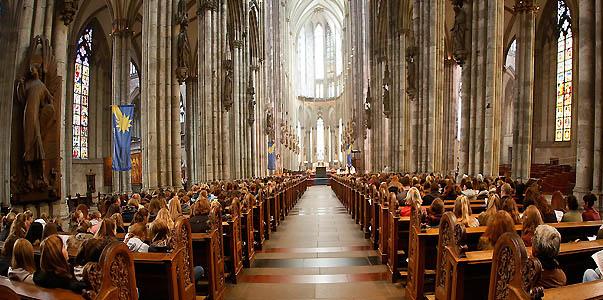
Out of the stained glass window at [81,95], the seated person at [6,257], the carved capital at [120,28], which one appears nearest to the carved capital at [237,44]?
the carved capital at [120,28]

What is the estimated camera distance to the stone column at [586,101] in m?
9.02

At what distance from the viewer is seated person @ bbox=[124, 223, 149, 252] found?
5398 mm

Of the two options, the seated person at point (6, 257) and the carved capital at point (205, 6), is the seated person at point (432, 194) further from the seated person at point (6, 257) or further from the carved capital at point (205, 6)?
the carved capital at point (205, 6)

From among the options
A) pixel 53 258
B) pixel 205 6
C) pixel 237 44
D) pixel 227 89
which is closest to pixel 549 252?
pixel 53 258

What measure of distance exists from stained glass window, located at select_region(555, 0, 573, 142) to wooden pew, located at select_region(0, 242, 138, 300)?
29043 millimetres

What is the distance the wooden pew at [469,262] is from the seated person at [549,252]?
0.92 metres

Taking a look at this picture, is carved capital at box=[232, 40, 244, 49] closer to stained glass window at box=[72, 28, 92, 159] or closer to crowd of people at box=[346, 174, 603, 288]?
stained glass window at box=[72, 28, 92, 159]

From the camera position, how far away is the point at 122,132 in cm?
1403

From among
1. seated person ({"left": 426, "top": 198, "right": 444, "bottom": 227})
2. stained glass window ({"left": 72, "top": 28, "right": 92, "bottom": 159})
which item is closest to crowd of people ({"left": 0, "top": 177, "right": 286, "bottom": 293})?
seated person ({"left": 426, "top": 198, "right": 444, "bottom": 227})

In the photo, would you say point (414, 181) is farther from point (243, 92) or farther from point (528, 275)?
point (243, 92)

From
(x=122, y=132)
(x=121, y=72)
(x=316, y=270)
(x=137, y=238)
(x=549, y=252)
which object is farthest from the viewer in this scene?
(x=121, y=72)

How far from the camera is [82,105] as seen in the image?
2700 cm

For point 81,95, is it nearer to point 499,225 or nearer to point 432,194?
point 432,194

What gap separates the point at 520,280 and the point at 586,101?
26.8 feet
